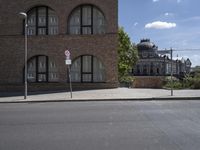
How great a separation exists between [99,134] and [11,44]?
86.5ft

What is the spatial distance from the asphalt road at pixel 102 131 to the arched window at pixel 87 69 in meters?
18.9

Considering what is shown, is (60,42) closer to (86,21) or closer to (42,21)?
(42,21)

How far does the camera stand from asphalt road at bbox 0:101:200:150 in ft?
28.8

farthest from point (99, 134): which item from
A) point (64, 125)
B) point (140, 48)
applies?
point (140, 48)

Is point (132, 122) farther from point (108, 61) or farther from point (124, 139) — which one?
point (108, 61)

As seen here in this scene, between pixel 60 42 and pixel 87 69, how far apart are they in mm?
3446

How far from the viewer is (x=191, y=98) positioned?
910 inches

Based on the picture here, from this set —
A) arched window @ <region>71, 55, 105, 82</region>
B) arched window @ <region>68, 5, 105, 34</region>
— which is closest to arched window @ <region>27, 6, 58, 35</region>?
arched window @ <region>68, 5, 105, 34</region>

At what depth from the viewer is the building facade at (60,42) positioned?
109 ft

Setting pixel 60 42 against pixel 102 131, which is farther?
pixel 60 42

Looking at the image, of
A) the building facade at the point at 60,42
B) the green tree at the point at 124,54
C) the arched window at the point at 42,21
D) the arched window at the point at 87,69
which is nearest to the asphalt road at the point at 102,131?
the building facade at the point at 60,42

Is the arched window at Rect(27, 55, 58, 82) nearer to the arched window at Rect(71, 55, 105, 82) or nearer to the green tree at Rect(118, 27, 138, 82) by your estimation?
the arched window at Rect(71, 55, 105, 82)

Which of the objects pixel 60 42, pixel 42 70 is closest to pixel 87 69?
pixel 60 42

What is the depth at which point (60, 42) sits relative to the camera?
3378cm
